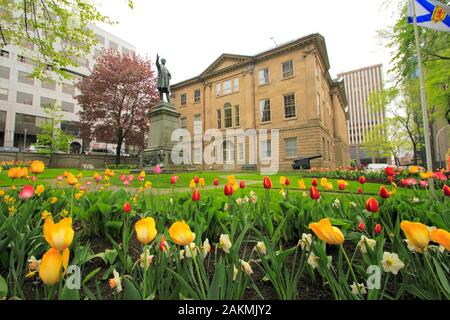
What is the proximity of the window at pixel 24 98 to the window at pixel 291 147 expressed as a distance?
37.5 meters

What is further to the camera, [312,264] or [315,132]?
[315,132]

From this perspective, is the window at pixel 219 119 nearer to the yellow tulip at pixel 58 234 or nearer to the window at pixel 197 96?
the window at pixel 197 96

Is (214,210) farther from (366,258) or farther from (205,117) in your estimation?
(205,117)

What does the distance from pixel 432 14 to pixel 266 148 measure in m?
14.7

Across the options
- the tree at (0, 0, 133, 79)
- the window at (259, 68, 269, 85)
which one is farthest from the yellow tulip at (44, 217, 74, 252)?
the window at (259, 68, 269, 85)

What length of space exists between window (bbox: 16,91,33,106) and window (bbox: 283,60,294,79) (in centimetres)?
3666

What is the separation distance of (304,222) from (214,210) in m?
0.74

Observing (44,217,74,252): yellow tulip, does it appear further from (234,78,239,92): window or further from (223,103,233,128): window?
(234,78,239,92): window

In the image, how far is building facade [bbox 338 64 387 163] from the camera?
63.4m

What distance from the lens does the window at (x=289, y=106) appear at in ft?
59.6

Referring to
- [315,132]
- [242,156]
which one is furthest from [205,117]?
[315,132]

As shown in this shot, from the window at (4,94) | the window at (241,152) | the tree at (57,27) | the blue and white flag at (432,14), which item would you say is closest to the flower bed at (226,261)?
the blue and white flag at (432,14)

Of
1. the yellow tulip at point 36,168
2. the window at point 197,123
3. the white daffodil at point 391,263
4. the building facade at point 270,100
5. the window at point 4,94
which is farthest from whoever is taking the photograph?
the window at point 4,94

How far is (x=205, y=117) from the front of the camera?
77.2 feet
